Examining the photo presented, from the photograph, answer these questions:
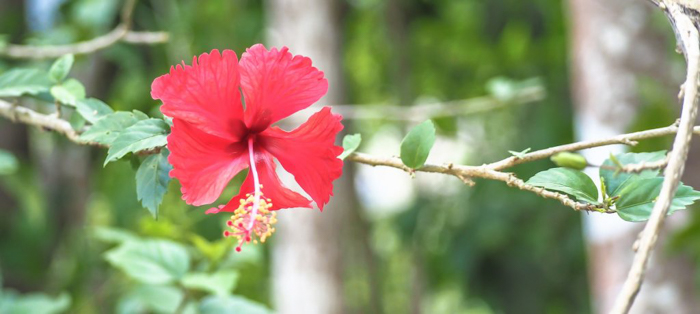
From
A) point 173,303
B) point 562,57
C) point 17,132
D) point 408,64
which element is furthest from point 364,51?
point 173,303

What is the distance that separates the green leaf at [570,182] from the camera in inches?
21.8

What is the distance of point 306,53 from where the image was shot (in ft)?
6.54

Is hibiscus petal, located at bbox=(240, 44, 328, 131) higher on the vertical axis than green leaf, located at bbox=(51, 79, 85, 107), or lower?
lower

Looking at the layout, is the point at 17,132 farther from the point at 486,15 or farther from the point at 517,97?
the point at 486,15

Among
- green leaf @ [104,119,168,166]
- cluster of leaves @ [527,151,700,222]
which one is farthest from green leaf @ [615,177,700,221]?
green leaf @ [104,119,168,166]

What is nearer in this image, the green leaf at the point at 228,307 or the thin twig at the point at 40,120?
the thin twig at the point at 40,120

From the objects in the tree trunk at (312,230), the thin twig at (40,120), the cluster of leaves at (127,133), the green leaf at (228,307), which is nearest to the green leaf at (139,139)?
the cluster of leaves at (127,133)

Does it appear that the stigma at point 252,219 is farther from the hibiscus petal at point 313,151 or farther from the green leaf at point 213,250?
the green leaf at point 213,250

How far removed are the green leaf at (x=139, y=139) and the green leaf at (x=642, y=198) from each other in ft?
1.16

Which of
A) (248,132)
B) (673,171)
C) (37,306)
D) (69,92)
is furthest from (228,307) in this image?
(673,171)

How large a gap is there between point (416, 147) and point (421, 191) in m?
2.52

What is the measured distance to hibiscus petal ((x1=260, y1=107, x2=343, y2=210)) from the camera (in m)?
0.58

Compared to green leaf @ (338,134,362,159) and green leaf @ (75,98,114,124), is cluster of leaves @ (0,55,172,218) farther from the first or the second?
green leaf @ (338,134,362,159)

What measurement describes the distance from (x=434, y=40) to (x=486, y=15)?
41cm
